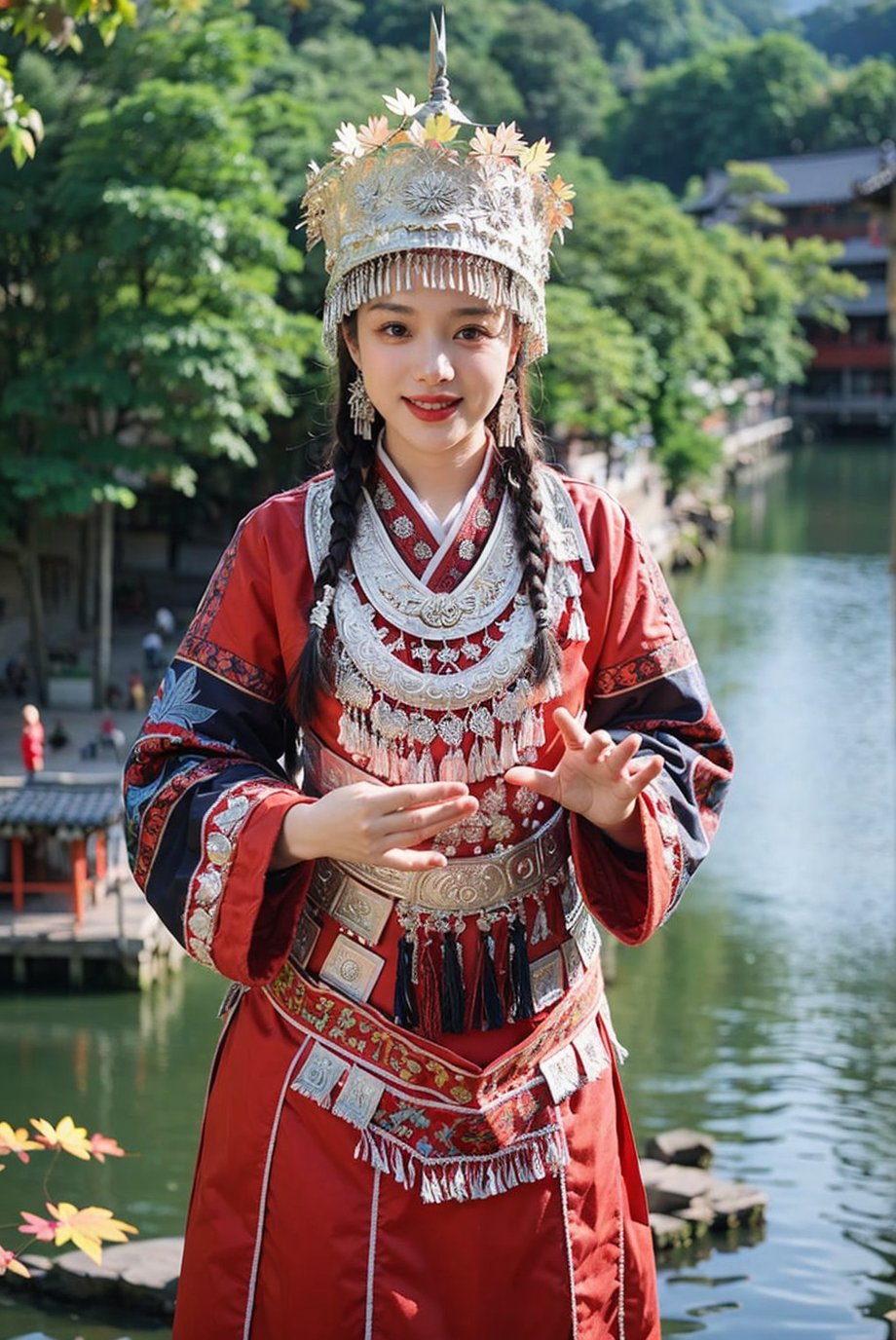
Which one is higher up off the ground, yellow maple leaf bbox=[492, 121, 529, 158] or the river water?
yellow maple leaf bbox=[492, 121, 529, 158]

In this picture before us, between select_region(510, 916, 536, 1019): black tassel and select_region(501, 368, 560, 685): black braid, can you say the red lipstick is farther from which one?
select_region(510, 916, 536, 1019): black tassel

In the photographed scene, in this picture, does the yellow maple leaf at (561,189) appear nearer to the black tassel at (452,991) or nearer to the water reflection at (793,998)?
the black tassel at (452,991)

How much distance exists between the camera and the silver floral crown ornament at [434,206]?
2838mm

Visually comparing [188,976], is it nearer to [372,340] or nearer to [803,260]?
[372,340]

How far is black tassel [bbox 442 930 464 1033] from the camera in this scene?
9.23 feet

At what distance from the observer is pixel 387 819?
2.53 meters

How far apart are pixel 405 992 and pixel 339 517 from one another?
735mm

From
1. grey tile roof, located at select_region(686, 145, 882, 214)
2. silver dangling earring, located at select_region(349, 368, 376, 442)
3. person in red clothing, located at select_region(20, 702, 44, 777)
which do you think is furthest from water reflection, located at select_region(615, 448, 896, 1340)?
grey tile roof, located at select_region(686, 145, 882, 214)

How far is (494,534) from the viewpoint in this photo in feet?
9.77

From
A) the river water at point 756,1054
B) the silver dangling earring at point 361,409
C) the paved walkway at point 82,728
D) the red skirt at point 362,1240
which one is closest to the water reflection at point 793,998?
the river water at point 756,1054

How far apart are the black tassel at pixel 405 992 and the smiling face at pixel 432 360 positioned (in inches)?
30.3

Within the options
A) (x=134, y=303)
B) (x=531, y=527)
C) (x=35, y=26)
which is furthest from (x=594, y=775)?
(x=134, y=303)

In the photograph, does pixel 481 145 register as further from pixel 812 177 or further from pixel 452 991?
pixel 812 177

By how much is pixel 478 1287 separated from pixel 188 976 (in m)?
10.5
